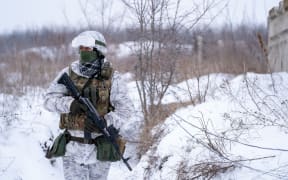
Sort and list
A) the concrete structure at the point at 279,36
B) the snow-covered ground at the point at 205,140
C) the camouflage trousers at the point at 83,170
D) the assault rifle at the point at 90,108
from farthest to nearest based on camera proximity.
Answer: the concrete structure at the point at 279,36, the snow-covered ground at the point at 205,140, the camouflage trousers at the point at 83,170, the assault rifle at the point at 90,108

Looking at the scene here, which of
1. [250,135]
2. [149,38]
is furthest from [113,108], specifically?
[149,38]

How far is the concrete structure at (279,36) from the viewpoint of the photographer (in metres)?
6.34

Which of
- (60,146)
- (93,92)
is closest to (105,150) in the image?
(60,146)

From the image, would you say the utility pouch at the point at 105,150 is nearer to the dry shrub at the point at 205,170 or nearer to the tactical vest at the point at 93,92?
the tactical vest at the point at 93,92

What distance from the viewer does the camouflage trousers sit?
122 inches

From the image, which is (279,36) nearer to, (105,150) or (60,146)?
(105,150)

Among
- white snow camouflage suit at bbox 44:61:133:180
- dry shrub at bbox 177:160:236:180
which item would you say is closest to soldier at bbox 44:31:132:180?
white snow camouflage suit at bbox 44:61:133:180

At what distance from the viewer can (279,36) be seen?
6672mm

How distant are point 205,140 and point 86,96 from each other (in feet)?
5.36

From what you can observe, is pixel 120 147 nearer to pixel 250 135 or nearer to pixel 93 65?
pixel 93 65

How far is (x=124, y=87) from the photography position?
10.4 ft

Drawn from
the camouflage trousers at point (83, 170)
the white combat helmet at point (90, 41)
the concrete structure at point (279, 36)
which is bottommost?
the camouflage trousers at point (83, 170)

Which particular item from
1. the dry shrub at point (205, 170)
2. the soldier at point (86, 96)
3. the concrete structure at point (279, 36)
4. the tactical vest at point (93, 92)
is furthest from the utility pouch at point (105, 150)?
the concrete structure at point (279, 36)

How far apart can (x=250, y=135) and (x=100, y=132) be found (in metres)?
1.55
